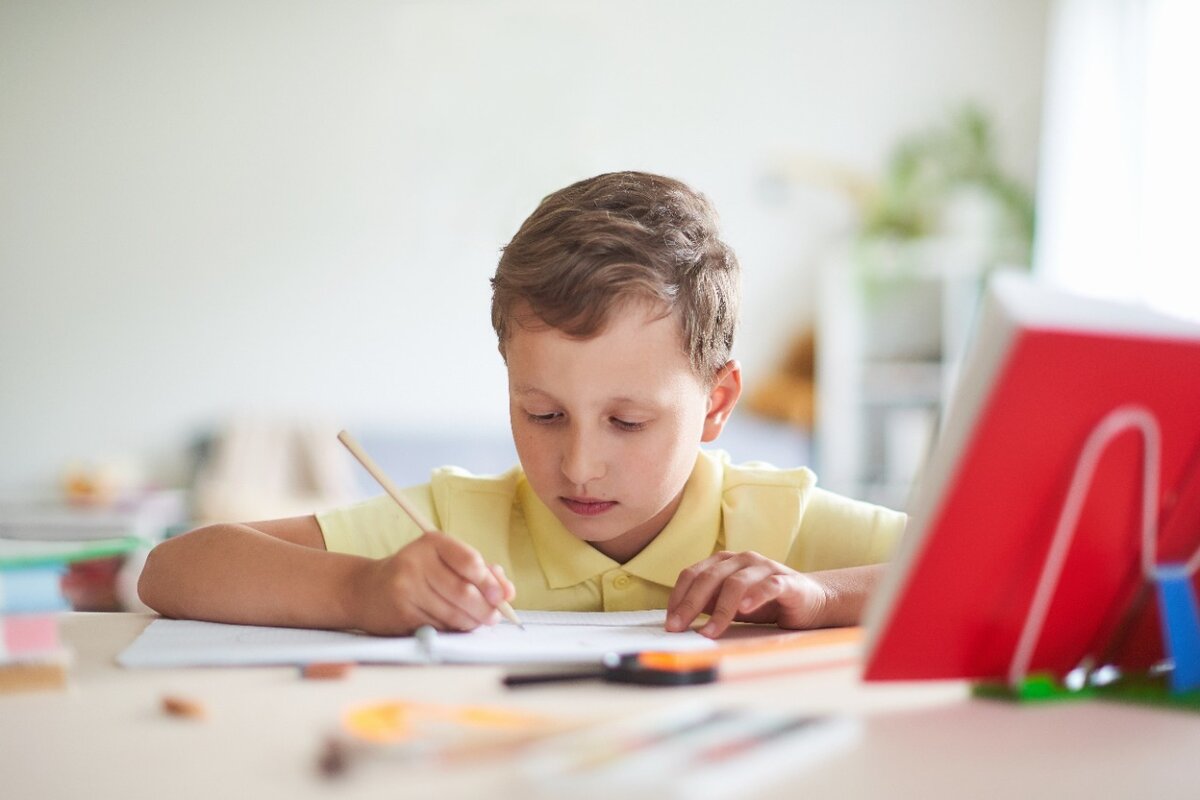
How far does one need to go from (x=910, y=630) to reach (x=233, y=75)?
4.34m

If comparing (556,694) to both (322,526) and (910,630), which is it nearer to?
(910,630)

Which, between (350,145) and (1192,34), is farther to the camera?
(350,145)

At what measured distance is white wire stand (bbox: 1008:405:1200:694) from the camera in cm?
57

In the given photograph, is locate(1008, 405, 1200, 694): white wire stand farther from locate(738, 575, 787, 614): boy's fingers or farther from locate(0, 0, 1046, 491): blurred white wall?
locate(0, 0, 1046, 491): blurred white wall

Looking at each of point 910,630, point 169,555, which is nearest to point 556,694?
point 910,630

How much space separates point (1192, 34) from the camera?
10.8ft

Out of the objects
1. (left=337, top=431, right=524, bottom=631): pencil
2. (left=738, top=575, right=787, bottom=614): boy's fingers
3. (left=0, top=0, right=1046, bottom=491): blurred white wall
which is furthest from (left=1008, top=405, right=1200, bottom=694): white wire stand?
(left=0, top=0, right=1046, bottom=491): blurred white wall

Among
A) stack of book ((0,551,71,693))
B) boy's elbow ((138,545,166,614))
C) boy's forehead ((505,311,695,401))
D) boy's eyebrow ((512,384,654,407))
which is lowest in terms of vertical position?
boy's elbow ((138,545,166,614))

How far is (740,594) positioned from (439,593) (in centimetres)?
22

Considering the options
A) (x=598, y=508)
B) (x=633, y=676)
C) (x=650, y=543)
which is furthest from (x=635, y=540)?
(x=633, y=676)

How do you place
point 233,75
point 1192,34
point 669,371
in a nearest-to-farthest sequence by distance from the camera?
point 669,371 < point 1192,34 < point 233,75

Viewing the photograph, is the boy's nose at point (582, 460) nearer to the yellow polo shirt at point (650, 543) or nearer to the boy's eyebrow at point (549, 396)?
the boy's eyebrow at point (549, 396)

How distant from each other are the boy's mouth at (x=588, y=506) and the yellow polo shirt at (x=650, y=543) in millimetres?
107

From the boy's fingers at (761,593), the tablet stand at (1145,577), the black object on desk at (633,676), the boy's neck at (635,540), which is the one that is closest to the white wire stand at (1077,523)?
the tablet stand at (1145,577)
